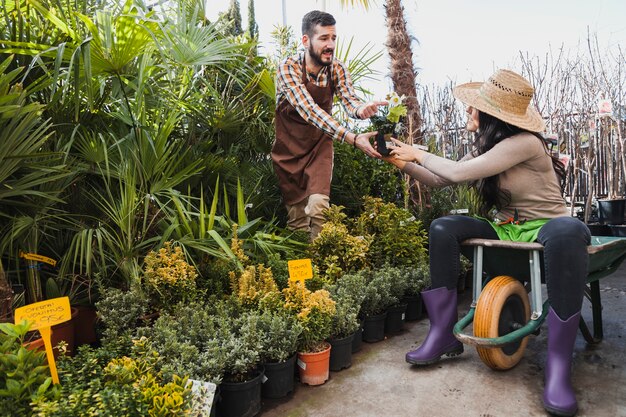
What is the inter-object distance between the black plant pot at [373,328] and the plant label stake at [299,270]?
22.2 inches

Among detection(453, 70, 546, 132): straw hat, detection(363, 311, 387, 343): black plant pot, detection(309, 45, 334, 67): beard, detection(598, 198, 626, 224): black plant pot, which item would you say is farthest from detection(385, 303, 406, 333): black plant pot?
detection(598, 198, 626, 224): black plant pot

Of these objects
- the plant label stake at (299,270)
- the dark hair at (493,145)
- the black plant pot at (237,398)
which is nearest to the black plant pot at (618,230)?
the dark hair at (493,145)

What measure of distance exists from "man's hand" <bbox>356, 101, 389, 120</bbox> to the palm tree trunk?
205 cm

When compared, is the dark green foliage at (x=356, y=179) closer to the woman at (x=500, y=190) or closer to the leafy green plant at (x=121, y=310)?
the woman at (x=500, y=190)

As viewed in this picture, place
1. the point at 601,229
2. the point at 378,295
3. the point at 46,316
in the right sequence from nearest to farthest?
the point at 46,316 → the point at 378,295 → the point at 601,229

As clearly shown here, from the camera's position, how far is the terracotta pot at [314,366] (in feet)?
7.03

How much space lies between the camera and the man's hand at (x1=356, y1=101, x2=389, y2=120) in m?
2.91

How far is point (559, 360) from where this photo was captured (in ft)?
6.28

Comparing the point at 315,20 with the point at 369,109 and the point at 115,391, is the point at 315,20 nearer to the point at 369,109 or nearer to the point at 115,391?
the point at 369,109

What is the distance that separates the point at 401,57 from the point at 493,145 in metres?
3.11

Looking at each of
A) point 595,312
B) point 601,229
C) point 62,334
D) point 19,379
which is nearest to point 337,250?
point 595,312

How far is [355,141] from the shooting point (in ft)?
8.95

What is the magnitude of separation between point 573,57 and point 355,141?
5.84 meters

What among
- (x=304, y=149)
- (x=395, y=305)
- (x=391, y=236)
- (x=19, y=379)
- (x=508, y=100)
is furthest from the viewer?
(x=391, y=236)
